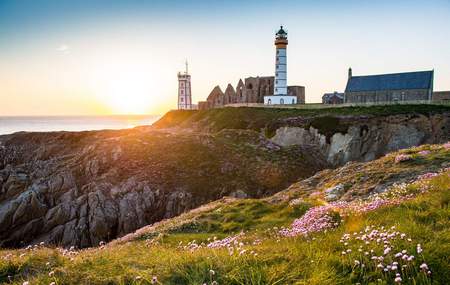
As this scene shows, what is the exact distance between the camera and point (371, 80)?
97.4 metres

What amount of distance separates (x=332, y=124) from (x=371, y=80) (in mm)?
35828

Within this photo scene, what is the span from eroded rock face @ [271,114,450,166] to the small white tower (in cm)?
7789

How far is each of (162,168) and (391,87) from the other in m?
70.4

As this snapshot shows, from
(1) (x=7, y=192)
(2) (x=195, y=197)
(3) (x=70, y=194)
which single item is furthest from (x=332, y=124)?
(1) (x=7, y=192)

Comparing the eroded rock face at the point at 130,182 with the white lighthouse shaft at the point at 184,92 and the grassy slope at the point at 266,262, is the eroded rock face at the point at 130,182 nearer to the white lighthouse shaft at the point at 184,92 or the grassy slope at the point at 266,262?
the grassy slope at the point at 266,262

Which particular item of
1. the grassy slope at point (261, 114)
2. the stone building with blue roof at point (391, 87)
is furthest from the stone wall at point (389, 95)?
the grassy slope at point (261, 114)

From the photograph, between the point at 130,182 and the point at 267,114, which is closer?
the point at 130,182

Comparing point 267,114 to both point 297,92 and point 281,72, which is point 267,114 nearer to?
point 281,72

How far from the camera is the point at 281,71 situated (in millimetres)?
105188

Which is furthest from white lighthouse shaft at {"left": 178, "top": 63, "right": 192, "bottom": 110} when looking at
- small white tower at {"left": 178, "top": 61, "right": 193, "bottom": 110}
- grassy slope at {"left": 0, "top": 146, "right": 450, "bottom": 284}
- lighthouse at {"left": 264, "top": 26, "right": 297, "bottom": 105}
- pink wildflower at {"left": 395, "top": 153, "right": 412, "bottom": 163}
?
grassy slope at {"left": 0, "top": 146, "right": 450, "bottom": 284}

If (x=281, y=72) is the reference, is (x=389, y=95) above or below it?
below

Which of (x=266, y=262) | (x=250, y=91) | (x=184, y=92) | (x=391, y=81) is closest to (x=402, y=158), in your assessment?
(x=266, y=262)

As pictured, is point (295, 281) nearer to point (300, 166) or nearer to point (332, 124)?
point (300, 166)

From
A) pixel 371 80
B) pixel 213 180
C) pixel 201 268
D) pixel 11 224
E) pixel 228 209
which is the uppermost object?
pixel 371 80
